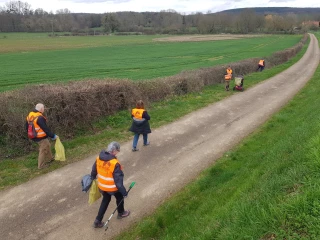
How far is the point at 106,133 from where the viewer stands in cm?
1062

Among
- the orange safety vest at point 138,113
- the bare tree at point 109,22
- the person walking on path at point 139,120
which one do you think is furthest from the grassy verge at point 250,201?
the bare tree at point 109,22

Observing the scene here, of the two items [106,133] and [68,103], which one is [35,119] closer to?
[68,103]

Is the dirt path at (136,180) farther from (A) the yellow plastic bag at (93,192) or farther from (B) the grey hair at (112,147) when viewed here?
(B) the grey hair at (112,147)

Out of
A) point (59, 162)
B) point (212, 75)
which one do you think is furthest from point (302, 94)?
point (59, 162)

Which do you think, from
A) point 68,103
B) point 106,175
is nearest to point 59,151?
point 68,103

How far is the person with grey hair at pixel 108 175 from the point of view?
5359 mm

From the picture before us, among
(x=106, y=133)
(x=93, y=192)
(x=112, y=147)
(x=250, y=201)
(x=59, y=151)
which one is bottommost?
(x=106, y=133)

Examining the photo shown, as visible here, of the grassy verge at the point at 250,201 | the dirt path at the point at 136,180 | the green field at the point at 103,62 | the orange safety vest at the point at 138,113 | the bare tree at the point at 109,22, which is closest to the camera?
the grassy verge at the point at 250,201

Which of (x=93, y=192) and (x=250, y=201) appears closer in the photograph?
(x=250, y=201)

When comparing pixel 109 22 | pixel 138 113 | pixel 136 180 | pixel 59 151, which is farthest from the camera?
pixel 109 22

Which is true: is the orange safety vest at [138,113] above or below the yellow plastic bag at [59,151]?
above

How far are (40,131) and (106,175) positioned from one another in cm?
338

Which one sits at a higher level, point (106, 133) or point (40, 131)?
point (40, 131)

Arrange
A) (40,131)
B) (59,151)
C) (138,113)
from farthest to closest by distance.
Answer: (138,113) < (59,151) < (40,131)
